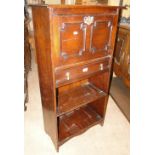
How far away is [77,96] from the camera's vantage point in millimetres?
1750

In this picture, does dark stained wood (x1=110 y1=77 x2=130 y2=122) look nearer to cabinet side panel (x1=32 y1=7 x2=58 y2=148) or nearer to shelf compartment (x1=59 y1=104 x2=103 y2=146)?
shelf compartment (x1=59 y1=104 x2=103 y2=146)

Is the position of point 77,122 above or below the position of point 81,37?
below

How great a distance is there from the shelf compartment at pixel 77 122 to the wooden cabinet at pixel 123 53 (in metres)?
0.60

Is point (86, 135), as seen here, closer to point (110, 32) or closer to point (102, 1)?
point (110, 32)

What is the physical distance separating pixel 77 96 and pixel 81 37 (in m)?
0.68

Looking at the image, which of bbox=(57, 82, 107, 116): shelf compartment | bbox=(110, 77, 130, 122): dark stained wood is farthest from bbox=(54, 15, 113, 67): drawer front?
bbox=(110, 77, 130, 122): dark stained wood

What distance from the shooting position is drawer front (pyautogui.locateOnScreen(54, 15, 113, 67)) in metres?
1.19

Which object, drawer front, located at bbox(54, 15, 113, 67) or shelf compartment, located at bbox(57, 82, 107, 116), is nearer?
drawer front, located at bbox(54, 15, 113, 67)

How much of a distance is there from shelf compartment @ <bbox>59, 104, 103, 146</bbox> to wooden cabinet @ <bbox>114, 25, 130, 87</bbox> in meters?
0.60

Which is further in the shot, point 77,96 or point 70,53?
Answer: point 77,96
